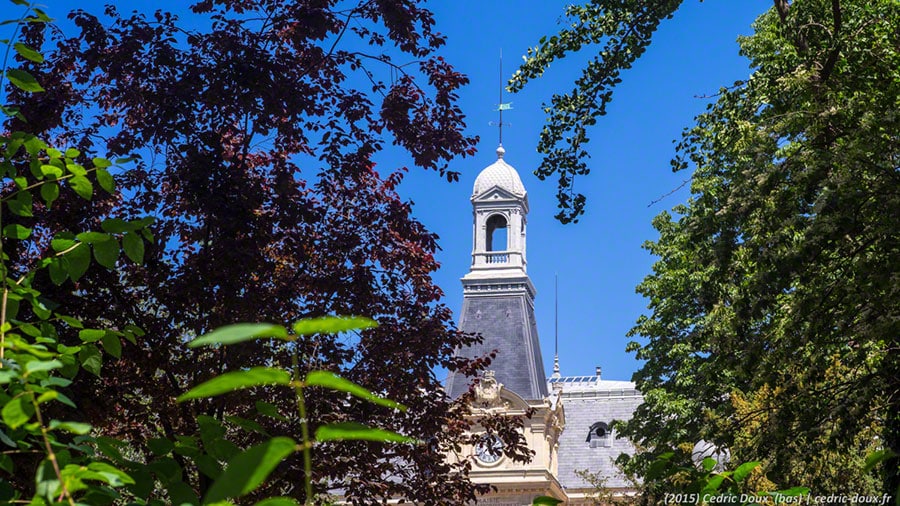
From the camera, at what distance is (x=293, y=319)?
11.1 metres

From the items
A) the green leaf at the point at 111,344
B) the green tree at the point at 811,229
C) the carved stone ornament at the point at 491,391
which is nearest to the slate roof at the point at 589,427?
the carved stone ornament at the point at 491,391

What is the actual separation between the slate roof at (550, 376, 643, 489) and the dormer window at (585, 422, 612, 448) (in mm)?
122

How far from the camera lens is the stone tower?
Answer: 55875 millimetres

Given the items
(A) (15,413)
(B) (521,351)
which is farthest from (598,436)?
(A) (15,413)

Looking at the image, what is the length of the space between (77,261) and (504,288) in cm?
5529

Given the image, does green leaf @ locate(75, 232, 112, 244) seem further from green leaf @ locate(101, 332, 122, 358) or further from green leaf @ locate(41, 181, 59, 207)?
green leaf @ locate(41, 181, 59, 207)

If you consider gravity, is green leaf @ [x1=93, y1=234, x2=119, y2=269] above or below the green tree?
below

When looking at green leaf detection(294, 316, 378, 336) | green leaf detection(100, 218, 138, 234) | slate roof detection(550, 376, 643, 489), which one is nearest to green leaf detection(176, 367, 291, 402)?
green leaf detection(294, 316, 378, 336)

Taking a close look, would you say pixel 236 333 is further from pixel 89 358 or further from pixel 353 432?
pixel 89 358

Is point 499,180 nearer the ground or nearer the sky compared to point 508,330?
nearer the sky

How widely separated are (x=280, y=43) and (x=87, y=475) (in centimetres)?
1031

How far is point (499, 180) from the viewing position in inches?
2357

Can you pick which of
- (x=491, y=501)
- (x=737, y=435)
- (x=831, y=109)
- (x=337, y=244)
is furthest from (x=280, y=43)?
(x=491, y=501)

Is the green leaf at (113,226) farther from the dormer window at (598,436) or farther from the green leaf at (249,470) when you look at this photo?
the dormer window at (598,436)
